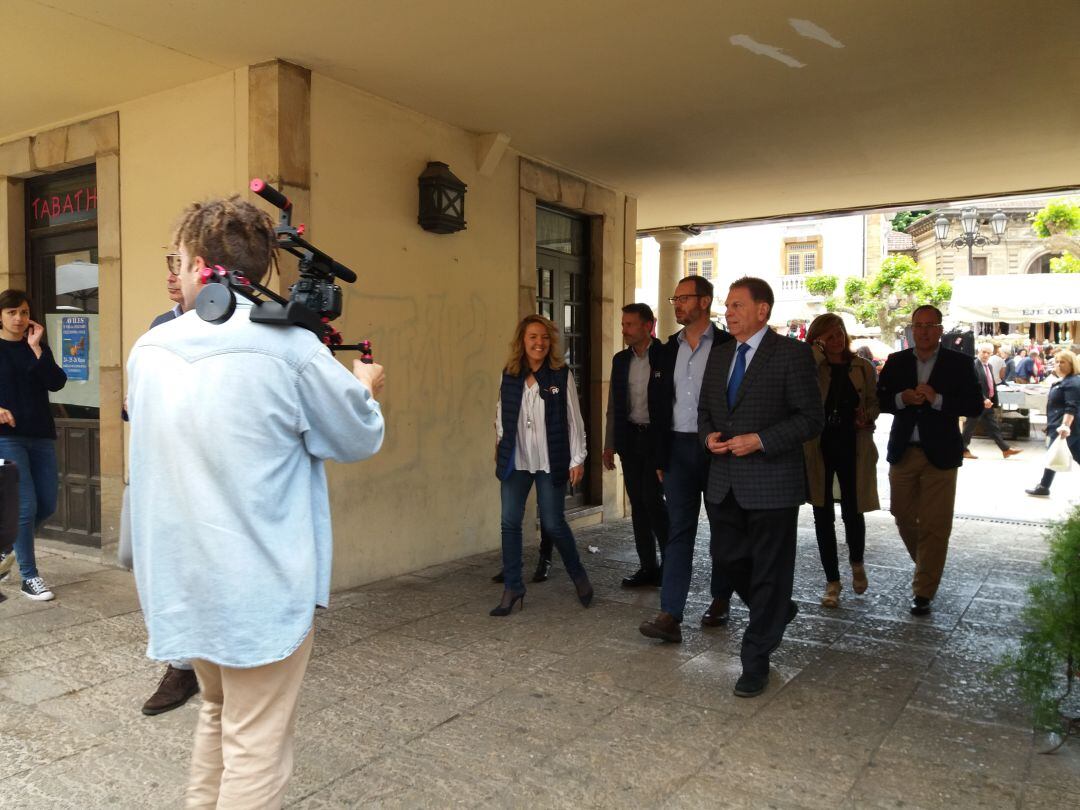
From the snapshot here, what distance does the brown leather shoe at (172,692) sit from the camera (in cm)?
367

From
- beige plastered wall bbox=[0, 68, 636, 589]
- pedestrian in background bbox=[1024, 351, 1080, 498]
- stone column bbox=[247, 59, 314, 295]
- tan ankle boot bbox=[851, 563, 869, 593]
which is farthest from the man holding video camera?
pedestrian in background bbox=[1024, 351, 1080, 498]

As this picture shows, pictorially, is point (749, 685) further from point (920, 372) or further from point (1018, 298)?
point (1018, 298)

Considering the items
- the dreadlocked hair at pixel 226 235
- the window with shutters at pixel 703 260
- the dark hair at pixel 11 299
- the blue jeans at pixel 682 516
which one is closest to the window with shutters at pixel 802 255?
the window with shutters at pixel 703 260

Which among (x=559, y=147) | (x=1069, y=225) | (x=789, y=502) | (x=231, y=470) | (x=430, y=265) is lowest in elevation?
(x=789, y=502)

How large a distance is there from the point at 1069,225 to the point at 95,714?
90.2 feet

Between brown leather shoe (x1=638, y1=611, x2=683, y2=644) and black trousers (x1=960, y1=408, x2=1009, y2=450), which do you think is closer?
brown leather shoe (x1=638, y1=611, x2=683, y2=644)

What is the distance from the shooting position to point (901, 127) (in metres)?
6.74

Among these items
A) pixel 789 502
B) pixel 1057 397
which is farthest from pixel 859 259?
pixel 789 502

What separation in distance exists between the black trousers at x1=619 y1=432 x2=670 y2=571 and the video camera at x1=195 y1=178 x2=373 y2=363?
362 centimetres

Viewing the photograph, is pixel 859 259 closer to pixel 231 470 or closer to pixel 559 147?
pixel 559 147

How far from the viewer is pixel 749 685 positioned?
3896 millimetres

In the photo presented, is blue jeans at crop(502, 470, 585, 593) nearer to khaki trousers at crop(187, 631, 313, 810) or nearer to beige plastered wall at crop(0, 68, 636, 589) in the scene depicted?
beige plastered wall at crop(0, 68, 636, 589)

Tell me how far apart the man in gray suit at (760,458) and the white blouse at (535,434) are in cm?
124

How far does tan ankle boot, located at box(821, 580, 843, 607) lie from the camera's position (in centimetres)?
543
